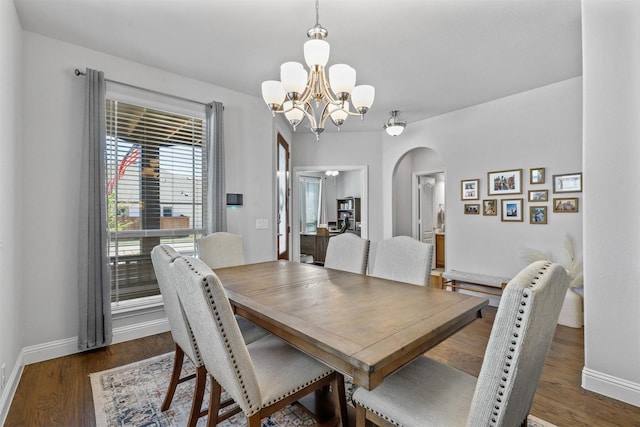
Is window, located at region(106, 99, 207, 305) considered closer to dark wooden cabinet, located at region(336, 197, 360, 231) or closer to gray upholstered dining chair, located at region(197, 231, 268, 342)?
gray upholstered dining chair, located at region(197, 231, 268, 342)

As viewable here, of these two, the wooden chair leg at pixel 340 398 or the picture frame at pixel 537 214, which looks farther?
the picture frame at pixel 537 214

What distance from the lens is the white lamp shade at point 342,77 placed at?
190 centimetres

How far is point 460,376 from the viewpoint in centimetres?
134

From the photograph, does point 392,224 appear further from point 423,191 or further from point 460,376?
point 460,376

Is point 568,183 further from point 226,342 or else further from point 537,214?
point 226,342

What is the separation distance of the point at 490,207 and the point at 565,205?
2.59 ft

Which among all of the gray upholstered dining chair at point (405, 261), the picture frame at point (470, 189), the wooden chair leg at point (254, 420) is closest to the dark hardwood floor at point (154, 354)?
the wooden chair leg at point (254, 420)

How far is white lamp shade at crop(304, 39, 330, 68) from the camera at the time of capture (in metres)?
1.87

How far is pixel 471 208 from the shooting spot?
166 inches

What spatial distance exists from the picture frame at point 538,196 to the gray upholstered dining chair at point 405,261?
226cm

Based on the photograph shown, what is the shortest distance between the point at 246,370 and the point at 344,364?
37 cm

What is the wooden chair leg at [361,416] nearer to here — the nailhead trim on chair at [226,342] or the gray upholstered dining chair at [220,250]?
the nailhead trim on chair at [226,342]

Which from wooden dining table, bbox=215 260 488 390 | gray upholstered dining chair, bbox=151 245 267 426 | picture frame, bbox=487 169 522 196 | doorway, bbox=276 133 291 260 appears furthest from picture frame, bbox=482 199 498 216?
gray upholstered dining chair, bbox=151 245 267 426

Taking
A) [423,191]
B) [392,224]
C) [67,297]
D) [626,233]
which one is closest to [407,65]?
[626,233]
